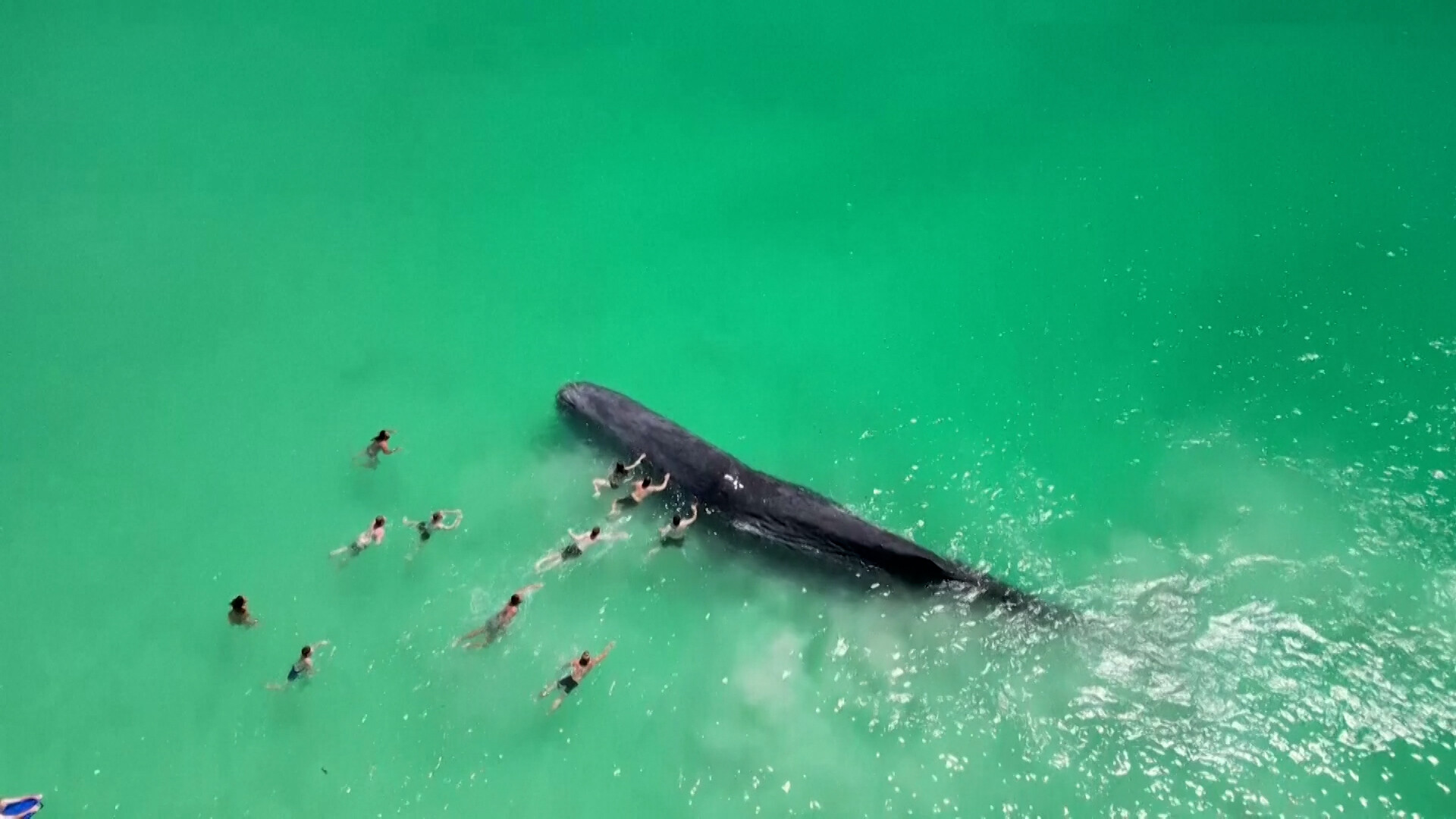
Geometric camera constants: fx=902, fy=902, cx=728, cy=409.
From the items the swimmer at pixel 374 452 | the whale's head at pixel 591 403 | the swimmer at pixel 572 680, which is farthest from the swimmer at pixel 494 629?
the swimmer at pixel 374 452

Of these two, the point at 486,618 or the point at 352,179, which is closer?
the point at 486,618

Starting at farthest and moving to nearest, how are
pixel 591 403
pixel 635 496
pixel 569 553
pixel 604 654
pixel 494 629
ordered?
pixel 591 403 < pixel 635 496 < pixel 569 553 < pixel 494 629 < pixel 604 654

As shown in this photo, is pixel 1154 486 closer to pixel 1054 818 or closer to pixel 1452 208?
pixel 1054 818

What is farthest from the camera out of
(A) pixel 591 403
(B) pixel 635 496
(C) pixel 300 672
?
(A) pixel 591 403

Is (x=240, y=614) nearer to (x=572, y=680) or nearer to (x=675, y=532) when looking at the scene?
(x=572, y=680)

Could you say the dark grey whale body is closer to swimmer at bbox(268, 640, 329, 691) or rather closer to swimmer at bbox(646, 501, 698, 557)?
swimmer at bbox(646, 501, 698, 557)

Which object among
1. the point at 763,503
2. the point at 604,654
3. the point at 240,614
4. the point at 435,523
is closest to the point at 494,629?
the point at 604,654

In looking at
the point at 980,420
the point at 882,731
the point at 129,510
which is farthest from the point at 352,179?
the point at 882,731
